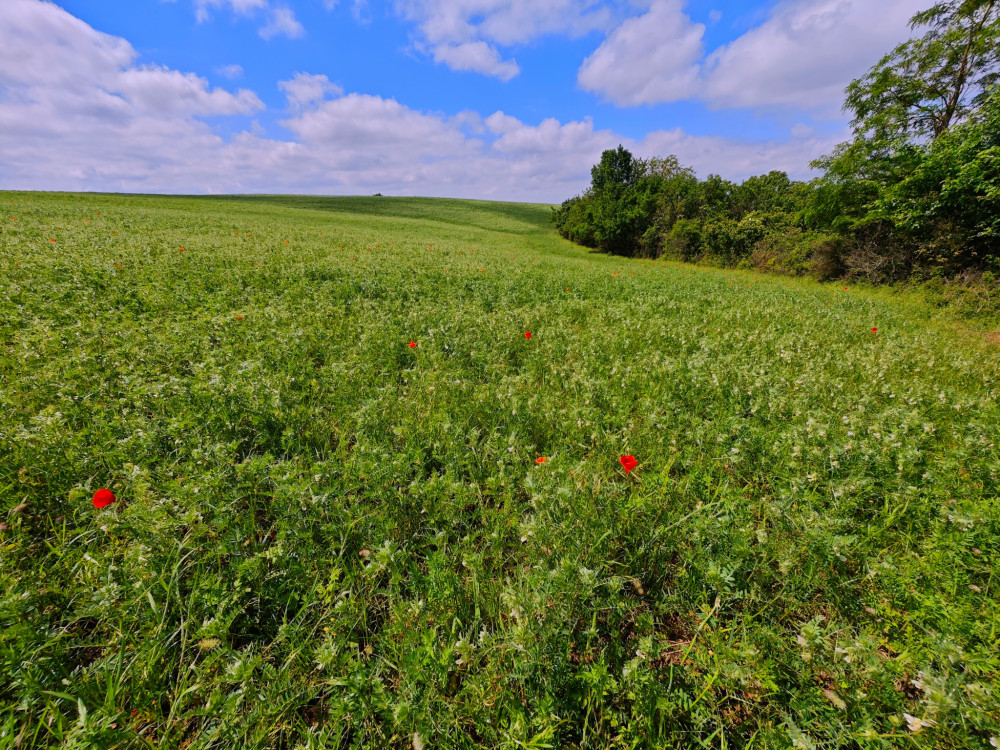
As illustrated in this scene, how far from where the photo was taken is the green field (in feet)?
5.71

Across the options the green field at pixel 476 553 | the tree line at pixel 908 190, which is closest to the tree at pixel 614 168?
the tree line at pixel 908 190

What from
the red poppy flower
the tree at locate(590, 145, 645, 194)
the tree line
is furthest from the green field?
the tree at locate(590, 145, 645, 194)

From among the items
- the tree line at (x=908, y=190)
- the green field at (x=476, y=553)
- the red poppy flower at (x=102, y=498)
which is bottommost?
the green field at (x=476, y=553)

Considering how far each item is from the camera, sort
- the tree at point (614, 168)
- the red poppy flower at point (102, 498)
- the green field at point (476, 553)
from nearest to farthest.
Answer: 1. the green field at point (476, 553)
2. the red poppy flower at point (102, 498)
3. the tree at point (614, 168)

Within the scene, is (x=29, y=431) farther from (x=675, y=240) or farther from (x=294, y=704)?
(x=675, y=240)

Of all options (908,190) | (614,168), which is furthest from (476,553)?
(614,168)

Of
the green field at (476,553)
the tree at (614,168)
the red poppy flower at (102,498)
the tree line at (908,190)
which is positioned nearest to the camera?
the green field at (476,553)

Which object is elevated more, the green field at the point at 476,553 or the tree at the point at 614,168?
the tree at the point at 614,168

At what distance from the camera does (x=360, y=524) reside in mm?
2623

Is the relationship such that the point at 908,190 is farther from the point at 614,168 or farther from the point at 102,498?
the point at 614,168

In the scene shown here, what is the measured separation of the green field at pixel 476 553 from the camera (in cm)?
174

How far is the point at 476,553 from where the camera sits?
249 cm

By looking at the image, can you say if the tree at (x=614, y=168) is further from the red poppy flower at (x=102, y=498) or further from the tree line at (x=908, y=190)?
the red poppy flower at (x=102, y=498)

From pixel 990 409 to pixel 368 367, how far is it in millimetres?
7241
